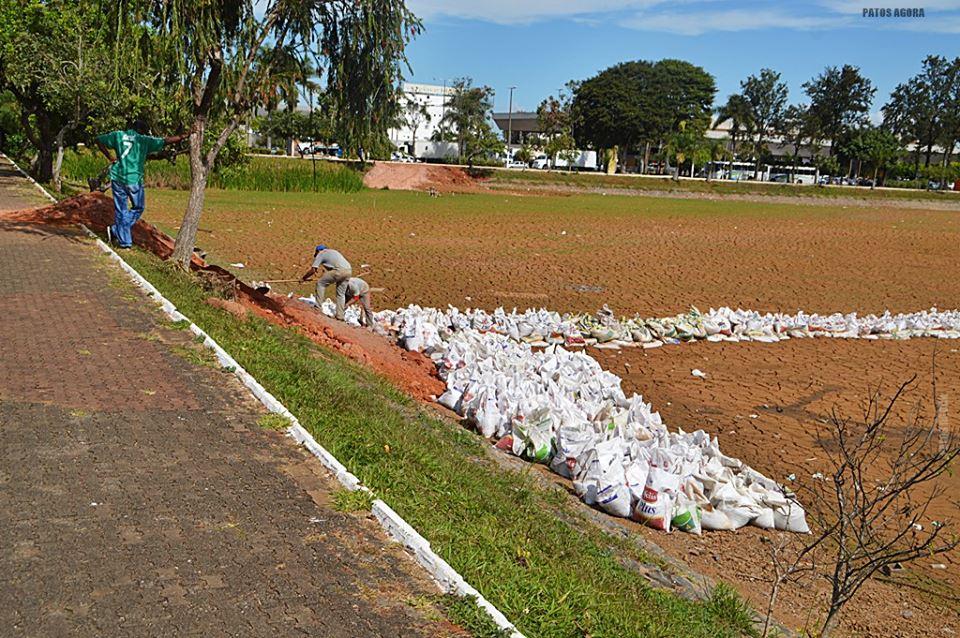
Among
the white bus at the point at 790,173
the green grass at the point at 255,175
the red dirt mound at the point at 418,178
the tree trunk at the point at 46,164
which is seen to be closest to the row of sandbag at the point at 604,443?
the tree trunk at the point at 46,164

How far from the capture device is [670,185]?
6016 centimetres

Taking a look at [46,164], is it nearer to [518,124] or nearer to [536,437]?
[536,437]

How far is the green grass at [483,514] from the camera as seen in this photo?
4117mm

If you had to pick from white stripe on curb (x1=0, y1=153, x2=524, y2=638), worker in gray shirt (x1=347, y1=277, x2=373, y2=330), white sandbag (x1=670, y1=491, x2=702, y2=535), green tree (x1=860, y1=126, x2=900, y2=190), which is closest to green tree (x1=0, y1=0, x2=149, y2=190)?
worker in gray shirt (x1=347, y1=277, x2=373, y2=330)

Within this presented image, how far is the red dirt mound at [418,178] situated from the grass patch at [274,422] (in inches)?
1758

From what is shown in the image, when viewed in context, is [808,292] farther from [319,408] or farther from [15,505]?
[15,505]

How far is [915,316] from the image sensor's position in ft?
50.0

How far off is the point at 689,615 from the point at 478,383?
174 inches

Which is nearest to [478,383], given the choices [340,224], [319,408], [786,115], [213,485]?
[319,408]

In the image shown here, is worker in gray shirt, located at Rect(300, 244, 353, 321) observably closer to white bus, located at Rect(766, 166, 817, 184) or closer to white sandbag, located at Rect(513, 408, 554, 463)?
white sandbag, located at Rect(513, 408, 554, 463)

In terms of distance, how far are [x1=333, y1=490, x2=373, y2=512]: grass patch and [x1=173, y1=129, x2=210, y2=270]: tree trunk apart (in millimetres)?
7718

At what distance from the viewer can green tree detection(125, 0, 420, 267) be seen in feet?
36.2

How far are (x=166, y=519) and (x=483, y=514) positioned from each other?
1790 mm

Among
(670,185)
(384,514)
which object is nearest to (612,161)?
(670,185)
